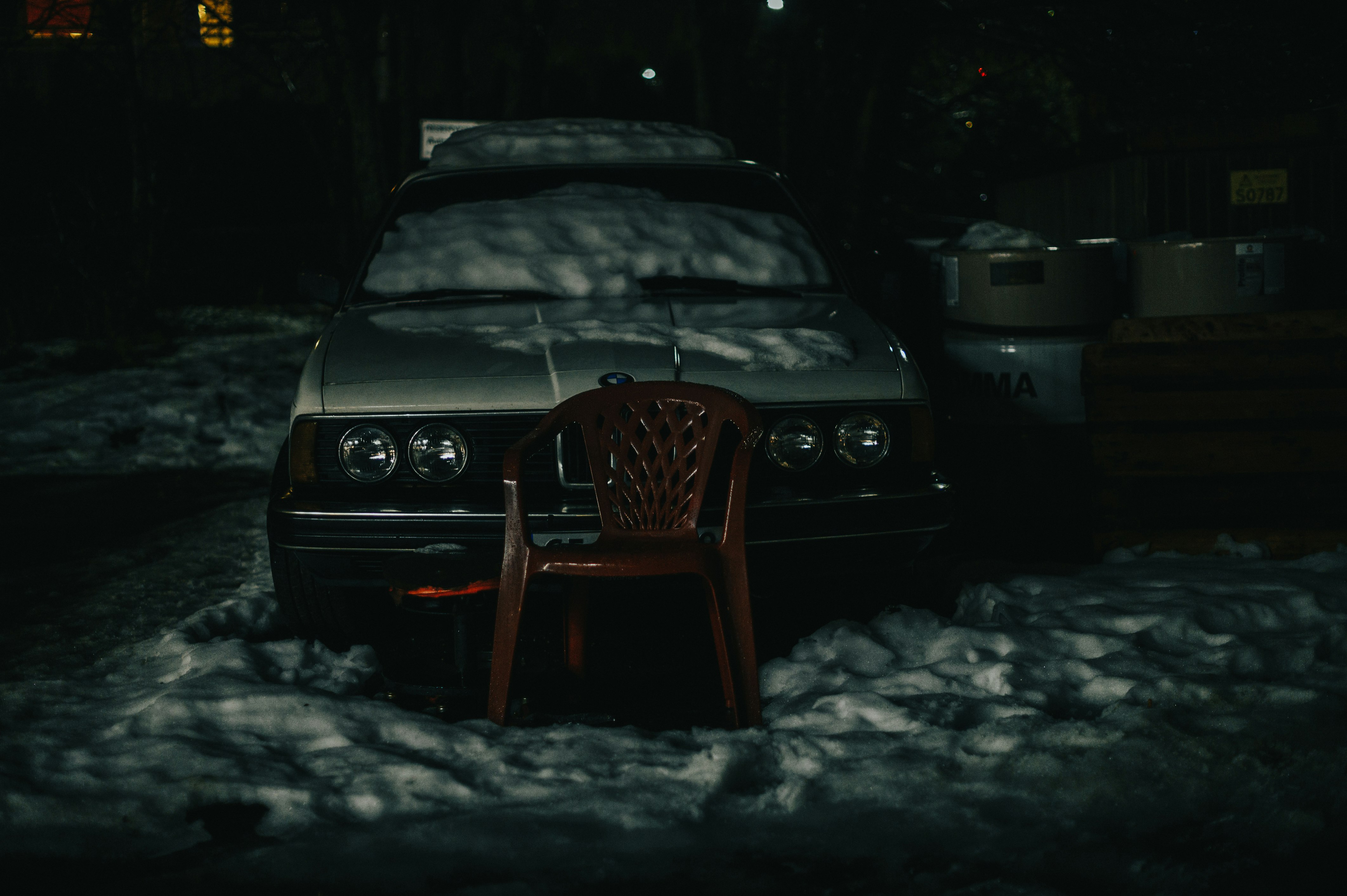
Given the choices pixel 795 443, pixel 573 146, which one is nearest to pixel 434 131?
pixel 573 146

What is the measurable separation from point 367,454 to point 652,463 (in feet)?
2.87

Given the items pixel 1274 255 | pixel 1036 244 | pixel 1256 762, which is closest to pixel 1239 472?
pixel 1274 255

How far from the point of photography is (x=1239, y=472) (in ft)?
→ 15.2

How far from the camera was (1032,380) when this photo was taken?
524cm

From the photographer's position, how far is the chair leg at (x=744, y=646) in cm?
302

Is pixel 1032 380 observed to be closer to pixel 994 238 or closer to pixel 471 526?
pixel 994 238

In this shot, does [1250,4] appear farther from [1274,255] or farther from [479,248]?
[479,248]

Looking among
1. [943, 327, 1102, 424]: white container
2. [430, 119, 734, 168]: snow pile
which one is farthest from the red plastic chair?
[943, 327, 1102, 424]: white container

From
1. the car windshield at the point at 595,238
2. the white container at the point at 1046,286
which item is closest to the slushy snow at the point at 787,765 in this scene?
the car windshield at the point at 595,238

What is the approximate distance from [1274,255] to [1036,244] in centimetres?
98

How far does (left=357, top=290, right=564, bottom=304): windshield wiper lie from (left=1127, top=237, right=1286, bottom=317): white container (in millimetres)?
2673

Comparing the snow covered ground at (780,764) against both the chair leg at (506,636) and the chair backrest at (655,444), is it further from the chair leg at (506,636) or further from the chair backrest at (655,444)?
the chair backrest at (655,444)

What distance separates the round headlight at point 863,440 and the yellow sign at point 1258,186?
469 cm

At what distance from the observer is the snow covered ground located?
96.0 inches
